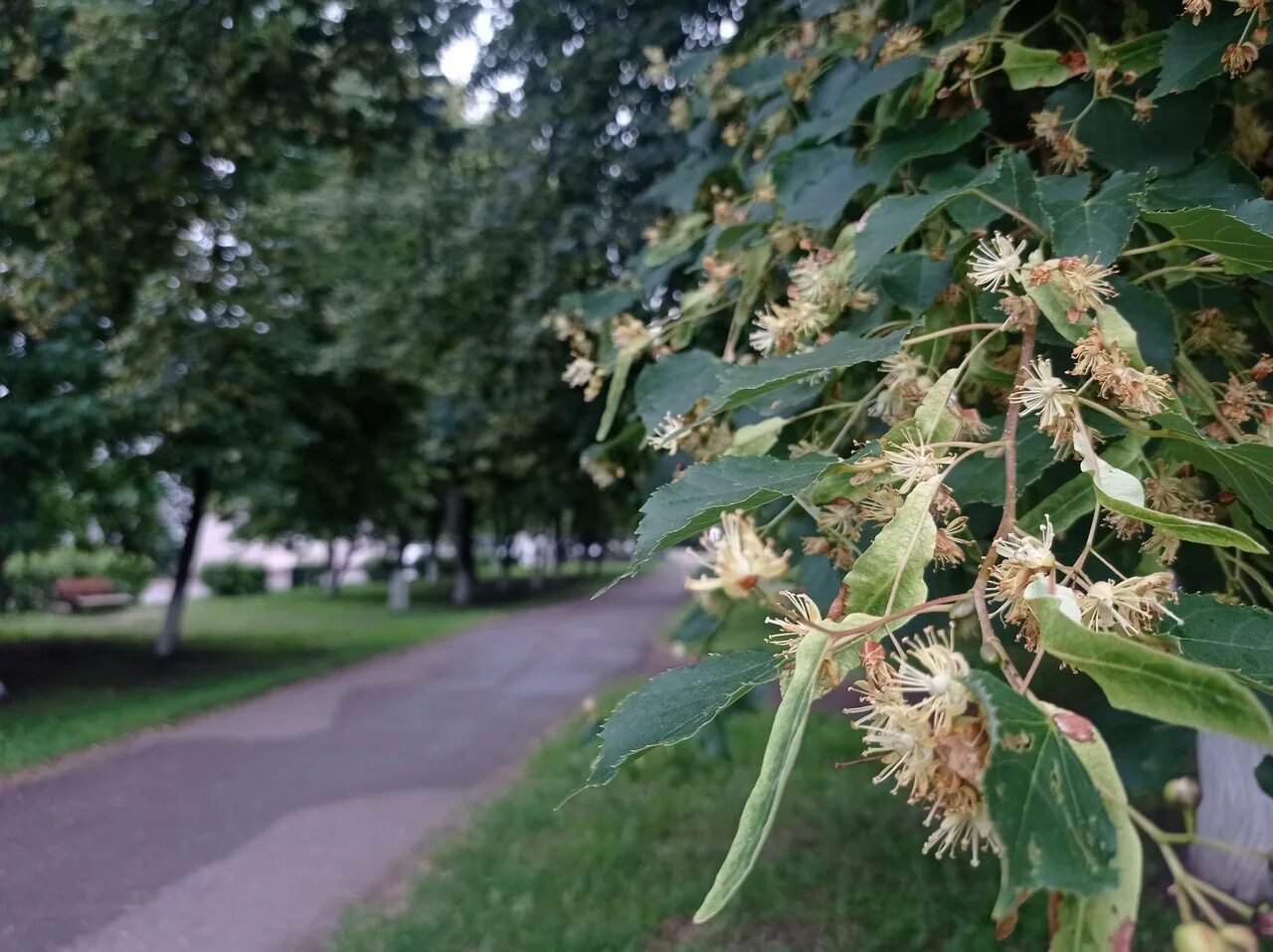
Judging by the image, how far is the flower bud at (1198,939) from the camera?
77 cm

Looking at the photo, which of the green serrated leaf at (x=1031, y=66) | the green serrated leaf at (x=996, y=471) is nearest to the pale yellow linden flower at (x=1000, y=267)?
the green serrated leaf at (x=996, y=471)

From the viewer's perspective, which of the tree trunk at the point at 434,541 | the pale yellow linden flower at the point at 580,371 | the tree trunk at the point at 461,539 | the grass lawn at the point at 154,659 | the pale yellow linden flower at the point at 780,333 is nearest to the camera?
the pale yellow linden flower at the point at 780,333

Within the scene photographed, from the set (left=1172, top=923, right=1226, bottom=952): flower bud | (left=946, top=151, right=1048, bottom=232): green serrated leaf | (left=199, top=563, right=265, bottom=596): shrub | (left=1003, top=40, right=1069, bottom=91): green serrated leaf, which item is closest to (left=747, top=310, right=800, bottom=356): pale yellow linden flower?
(left=946, top=151, right=1048, bottom=232): green serrated leaf

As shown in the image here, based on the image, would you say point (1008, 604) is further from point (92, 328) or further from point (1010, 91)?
point (92, 328)

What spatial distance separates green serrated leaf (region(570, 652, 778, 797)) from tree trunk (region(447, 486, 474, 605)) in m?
21.2

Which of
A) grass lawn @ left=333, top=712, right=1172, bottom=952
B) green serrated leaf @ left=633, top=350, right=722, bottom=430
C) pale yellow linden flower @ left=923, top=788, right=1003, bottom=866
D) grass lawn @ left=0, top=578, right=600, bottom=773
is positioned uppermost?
green serrated leaf @ left=633, top=350, right=722, bottom=430

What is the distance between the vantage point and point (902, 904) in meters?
4.21

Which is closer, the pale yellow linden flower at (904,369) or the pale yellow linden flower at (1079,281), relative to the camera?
the pale yellow linden flower at (1079,281)

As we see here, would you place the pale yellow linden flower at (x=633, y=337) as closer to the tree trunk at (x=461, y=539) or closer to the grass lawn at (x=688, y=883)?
the grass lawn at (x=688, y=883)

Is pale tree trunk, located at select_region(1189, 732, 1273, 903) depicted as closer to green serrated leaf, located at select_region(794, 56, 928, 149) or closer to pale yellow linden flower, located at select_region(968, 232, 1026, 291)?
green serrated leaf, located at select_region(794, 56, 928, 149)

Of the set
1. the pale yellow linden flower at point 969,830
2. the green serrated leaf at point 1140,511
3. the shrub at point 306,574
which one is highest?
the green serrated leaf at point 1140,511

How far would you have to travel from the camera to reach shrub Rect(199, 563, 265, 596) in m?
26.8

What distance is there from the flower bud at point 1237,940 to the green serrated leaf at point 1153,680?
0.17m

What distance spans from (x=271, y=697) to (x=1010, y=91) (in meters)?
9.76
